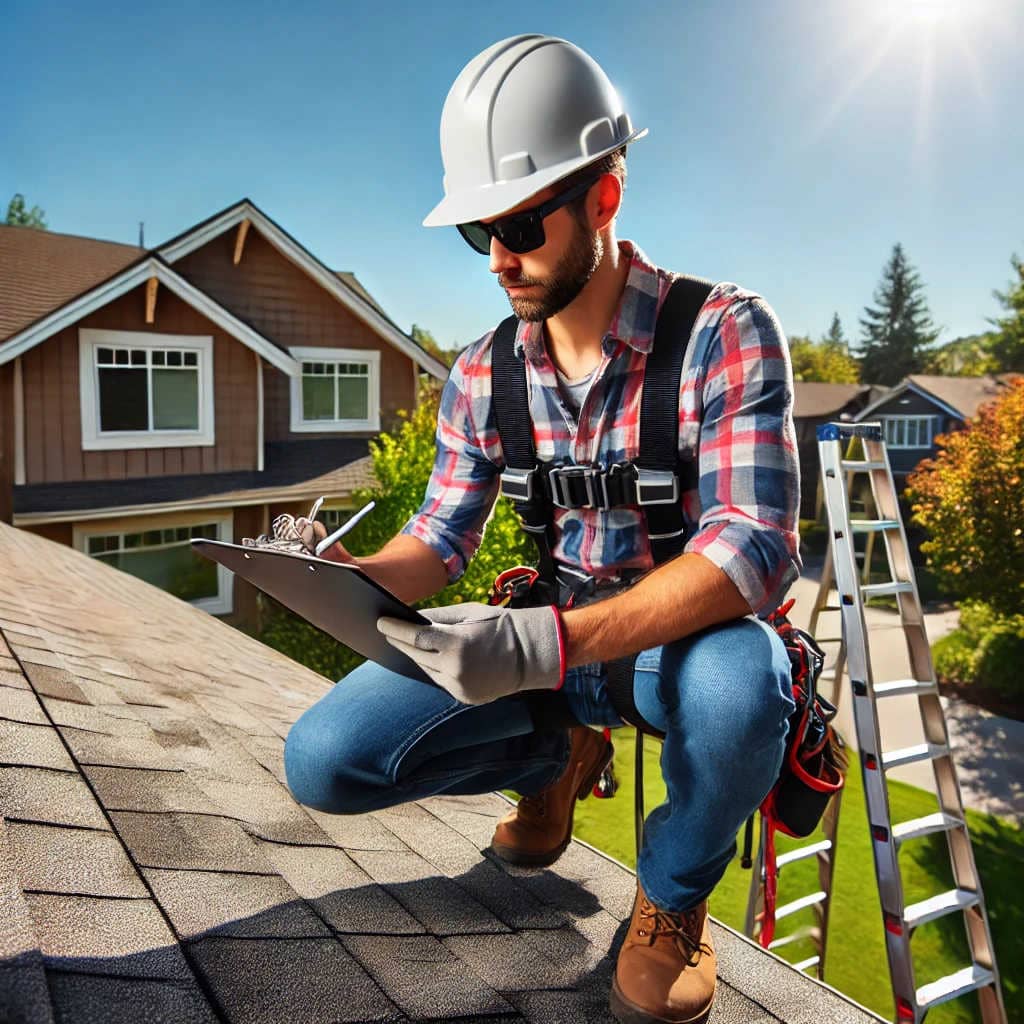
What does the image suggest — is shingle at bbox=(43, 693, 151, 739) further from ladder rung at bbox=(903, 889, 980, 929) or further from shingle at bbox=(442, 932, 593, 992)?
ladder rung at bbox=(903, 889, 980, 929)

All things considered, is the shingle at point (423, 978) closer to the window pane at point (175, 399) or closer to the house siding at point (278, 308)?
the window pane at point (175, 399)

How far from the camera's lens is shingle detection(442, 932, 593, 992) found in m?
1.98

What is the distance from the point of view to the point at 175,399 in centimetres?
1580

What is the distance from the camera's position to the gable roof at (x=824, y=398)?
4397cm

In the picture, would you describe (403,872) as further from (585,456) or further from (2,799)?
(585,456)

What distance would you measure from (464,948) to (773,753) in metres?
0.85

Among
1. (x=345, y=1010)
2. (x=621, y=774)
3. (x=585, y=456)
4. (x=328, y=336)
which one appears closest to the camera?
(x=345, y=1010)

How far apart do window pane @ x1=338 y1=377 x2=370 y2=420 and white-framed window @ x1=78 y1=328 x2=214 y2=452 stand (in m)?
3.22

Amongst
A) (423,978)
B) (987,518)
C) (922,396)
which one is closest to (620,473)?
(423,978)

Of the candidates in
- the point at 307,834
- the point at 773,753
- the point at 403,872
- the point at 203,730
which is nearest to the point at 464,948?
the point at 403,872

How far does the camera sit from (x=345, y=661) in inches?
494

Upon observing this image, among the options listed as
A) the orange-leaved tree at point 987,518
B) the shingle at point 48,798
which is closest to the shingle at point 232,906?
the shingle at point 48,798

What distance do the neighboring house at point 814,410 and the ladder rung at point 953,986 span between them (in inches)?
1614

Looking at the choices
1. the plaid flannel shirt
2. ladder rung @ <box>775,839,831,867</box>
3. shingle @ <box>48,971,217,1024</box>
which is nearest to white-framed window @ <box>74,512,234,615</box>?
ladder rung @ <box>775,839,831,867</box>
